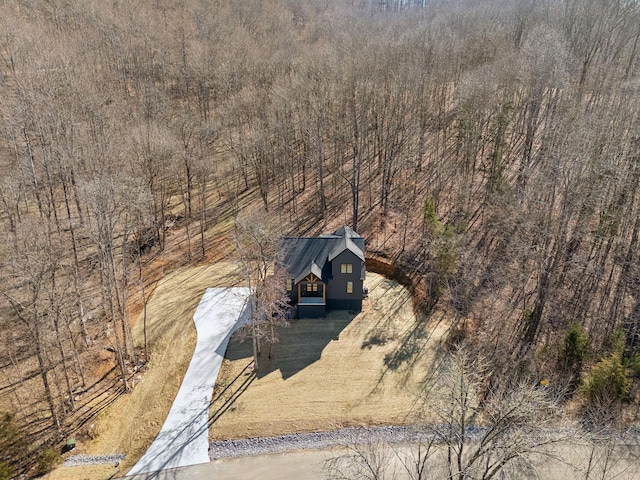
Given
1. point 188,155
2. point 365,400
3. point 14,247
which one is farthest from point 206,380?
point 188,155

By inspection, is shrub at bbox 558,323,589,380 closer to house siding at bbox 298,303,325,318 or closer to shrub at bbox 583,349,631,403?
shrub at bbox 583,349,631,403

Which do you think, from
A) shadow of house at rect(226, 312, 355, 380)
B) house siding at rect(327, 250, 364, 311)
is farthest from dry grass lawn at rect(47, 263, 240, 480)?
house siding at rect(327, 250, 364, 311)

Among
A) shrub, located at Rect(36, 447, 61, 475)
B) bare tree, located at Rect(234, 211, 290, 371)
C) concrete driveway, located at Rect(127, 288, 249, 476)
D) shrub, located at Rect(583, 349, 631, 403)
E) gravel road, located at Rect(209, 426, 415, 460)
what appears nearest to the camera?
shrub, located at Rect(36, 447, 61, 475)

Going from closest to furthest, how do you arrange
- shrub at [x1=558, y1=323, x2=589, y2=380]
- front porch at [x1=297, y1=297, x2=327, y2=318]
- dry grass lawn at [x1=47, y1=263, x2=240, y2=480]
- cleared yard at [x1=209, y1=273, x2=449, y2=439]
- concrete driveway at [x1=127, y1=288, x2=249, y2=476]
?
concrete driveway at [x1=127, y1=288, x2=249, y2=476] → dry grass lawn at [x1=47, y1=263, x2=240, y2=480] → cleared yard at [x1=209, y1=273, x2=449, y2=439] → shrub at [x1=558, y1=323, x2=589, y2=380] → front porch at [x1=297, y1=297, x2=327, y2=318]

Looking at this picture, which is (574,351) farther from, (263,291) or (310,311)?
(263,291)

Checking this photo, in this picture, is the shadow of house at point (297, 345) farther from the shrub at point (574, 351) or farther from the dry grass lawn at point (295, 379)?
the shrub at point (574, 351)

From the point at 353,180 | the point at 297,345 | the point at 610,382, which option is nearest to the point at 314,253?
the point at 297,345
